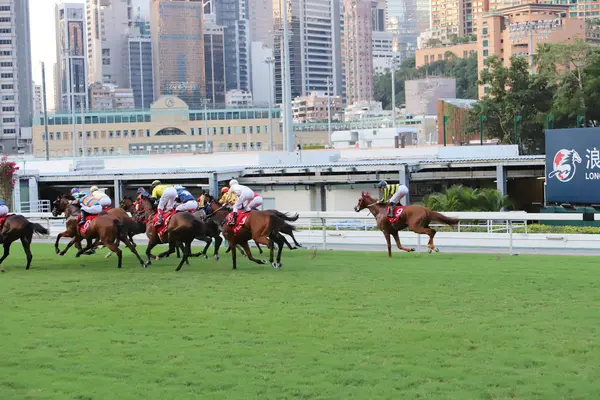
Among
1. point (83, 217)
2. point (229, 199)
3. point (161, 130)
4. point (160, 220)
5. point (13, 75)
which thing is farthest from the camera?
point (13, 75)

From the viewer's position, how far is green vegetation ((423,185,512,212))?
31.3m

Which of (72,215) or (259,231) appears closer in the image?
(259,231)

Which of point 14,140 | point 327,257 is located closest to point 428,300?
point 327,257

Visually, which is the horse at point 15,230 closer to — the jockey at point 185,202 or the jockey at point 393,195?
the jockey at point 185,202

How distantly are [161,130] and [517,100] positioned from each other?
8099 cm

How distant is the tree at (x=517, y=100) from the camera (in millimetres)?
62156

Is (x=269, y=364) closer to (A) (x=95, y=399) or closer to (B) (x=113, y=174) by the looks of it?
(A) (x=95, y=399)

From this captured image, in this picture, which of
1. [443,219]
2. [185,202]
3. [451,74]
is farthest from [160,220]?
[451,74]

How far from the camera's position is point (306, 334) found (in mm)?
11305

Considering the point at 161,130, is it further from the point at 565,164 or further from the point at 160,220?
the point at 160,220

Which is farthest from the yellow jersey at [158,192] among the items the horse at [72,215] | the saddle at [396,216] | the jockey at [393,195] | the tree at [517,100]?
the tree at [517,100]

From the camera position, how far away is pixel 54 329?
466 inches

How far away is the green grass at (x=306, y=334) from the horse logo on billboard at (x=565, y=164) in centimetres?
1161

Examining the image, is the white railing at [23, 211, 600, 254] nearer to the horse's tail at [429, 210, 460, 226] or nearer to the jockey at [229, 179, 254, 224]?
the horse's tail at [429, 210, 460, 226]
